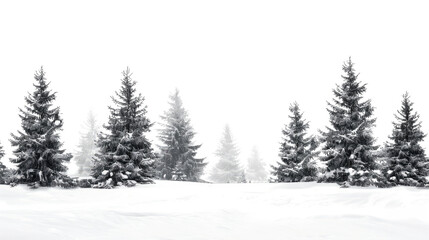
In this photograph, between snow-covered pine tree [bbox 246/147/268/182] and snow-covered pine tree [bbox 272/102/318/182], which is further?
snow-covered pine tree [bbox 246/147/268/182]

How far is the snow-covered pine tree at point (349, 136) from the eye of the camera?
2194 cm

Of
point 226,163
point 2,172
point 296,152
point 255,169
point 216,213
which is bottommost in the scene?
point 216,213

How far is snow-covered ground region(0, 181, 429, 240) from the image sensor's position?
28.4ft

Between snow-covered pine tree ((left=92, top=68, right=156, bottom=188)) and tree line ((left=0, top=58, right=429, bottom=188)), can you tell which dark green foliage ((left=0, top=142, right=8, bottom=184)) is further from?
snow-covered pine tree ((left=92, top=68, right=156, bottom=188))

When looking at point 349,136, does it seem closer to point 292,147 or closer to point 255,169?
point 292,147

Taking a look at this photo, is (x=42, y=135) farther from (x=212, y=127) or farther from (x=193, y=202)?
(x=212, y=127)

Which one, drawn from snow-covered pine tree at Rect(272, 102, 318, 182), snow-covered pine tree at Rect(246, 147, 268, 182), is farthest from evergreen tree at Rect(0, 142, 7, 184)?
snow-covered pine tree at Rect(246, 147, 268, 182)

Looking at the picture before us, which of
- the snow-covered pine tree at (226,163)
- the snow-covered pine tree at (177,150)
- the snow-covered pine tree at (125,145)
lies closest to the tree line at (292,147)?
the snow-covered pine tree at (125,145)

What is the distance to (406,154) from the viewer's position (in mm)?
22469

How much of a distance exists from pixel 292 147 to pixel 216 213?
1559cm

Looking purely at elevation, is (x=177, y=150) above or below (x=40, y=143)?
above

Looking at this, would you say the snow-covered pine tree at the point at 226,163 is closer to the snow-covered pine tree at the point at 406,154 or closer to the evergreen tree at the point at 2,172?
the evergreen tree at the point at 2,172

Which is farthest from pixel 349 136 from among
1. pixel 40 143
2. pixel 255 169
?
pixel 255 169

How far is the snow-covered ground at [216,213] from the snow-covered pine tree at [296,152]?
6.28 metres
